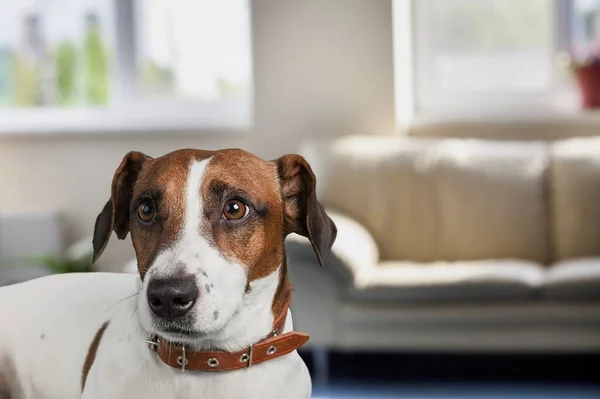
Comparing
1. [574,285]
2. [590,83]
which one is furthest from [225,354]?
[590,83]

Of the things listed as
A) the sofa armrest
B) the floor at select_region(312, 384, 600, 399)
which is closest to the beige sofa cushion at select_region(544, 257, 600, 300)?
the floor at select_region(312, 384, 600, 399)

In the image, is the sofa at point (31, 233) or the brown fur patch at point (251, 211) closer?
the brown fur patch at point (251, 211)

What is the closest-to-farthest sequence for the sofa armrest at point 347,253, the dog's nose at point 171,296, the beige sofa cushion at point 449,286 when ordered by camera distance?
the dog's nose at point 171,296, the sofa armrest at point 347,253, the beige sofa cushion at point 449,286

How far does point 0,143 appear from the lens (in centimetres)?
467

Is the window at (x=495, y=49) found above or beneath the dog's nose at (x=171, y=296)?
above

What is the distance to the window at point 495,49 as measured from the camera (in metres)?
4.66

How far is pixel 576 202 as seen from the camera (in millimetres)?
3879

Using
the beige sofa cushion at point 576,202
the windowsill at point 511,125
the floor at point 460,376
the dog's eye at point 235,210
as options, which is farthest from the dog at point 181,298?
the windowsill at point 511,125

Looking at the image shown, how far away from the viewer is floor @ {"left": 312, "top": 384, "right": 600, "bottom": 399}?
3.03 meters

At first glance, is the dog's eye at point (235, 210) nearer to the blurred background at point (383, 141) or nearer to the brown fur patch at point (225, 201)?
the brown fur patch at point (225, 201)

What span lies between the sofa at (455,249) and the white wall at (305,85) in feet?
0.57

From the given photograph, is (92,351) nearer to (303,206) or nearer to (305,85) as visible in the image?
(303,206)

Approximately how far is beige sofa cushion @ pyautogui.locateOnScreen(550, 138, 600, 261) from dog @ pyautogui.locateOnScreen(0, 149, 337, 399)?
3246 millimetres

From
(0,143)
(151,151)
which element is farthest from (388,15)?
(0,143)
